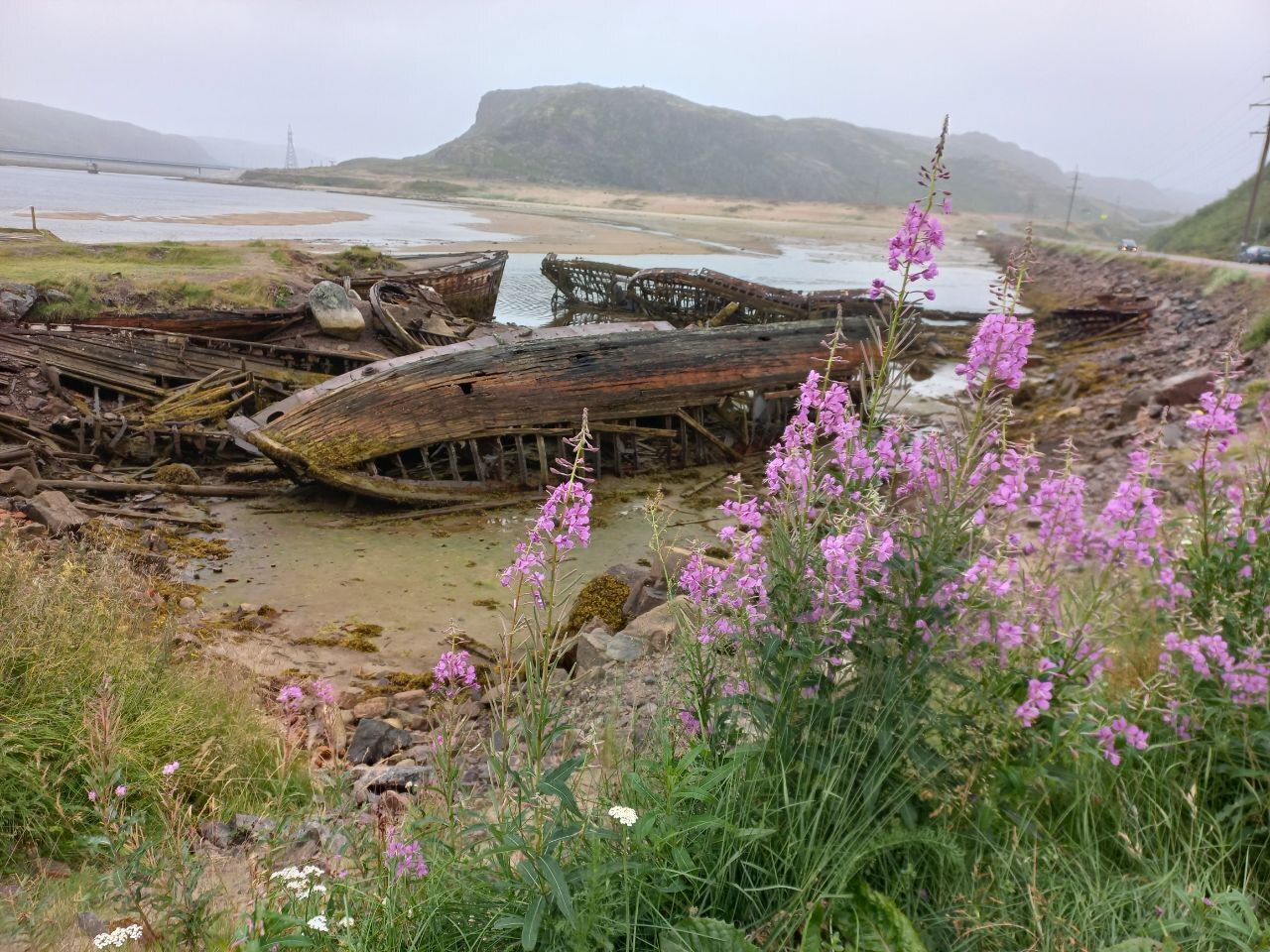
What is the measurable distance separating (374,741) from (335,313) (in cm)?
1325

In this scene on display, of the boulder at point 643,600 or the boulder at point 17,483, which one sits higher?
the boulder at point 17,483

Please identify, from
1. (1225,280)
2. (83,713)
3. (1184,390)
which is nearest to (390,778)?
(83,713)

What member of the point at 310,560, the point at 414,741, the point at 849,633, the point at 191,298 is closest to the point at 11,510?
the point at 310,560

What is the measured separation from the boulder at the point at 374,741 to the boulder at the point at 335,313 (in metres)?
12.8

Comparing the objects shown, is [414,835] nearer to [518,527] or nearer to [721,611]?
[721,611]

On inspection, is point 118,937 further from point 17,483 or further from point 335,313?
point 335,313

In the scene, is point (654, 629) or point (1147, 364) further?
point (1147, 364)

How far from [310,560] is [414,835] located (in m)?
8.63

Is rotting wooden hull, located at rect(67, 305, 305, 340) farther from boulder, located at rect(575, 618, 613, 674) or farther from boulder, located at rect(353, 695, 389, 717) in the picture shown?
A: boulder, located at rect(575, 618, 613, 674)

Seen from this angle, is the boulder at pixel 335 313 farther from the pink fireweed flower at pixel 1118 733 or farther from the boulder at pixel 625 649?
the pink fireweed flower at pixel 1118 733

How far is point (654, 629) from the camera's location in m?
7.39

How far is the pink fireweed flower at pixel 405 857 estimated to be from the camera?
257cm

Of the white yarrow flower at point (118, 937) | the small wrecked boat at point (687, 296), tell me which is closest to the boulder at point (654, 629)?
the white yarrow flower at point (118, 937)

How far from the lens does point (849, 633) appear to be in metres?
2.62
